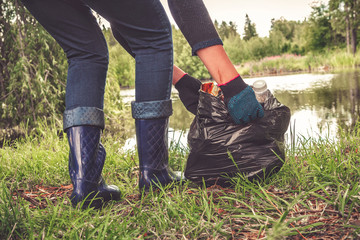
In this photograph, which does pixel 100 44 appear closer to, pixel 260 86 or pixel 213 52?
pixel 213 52

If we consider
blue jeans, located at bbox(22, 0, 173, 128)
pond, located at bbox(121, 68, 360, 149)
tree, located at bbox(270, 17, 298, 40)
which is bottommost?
pond, located at bbox(121, 68, 360, 149)

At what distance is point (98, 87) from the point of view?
1346mm

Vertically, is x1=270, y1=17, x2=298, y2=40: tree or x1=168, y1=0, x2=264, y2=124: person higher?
x1=270, y1=17, x2=298, y2=40: tree

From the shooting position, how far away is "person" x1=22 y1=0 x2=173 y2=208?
1.22m

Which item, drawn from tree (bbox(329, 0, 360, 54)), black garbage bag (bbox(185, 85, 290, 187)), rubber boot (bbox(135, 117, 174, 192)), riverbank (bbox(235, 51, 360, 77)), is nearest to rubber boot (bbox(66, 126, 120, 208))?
rubber boot (bbox(135, 117, 174, 192))

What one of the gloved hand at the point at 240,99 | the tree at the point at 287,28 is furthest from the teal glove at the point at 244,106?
A: the tree at the point at 287,28

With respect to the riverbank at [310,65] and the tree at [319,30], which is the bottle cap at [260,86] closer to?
the riverbank at [310,65]

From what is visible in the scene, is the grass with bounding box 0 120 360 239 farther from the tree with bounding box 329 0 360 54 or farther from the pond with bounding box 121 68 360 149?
the tree with bounding box 329 0 360 54

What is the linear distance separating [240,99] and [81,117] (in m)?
0.69

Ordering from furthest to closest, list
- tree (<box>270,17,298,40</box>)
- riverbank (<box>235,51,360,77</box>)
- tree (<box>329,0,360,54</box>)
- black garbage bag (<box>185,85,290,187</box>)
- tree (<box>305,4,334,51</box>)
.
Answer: tree (<box>270,17,298,40</box>) < tree (<box>305,4,334,51</box>) < tree (<box>329,0,360,54</box>) < riverbank (<box>235,51,360,77</box>) < black garbage bag (<box>185,85,290,187</box>)

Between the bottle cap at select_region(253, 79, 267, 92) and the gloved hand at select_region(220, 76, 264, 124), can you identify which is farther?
the bottle cap at select_region(253, 79, 267, 92)

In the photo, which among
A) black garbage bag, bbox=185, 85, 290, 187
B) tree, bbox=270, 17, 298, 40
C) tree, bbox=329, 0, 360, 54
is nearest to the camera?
black garbage bag, bbox=185, 85, 290, 187

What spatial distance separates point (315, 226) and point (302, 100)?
4699 mm

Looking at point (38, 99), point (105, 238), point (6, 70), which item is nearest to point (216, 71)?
point (105, 238)
